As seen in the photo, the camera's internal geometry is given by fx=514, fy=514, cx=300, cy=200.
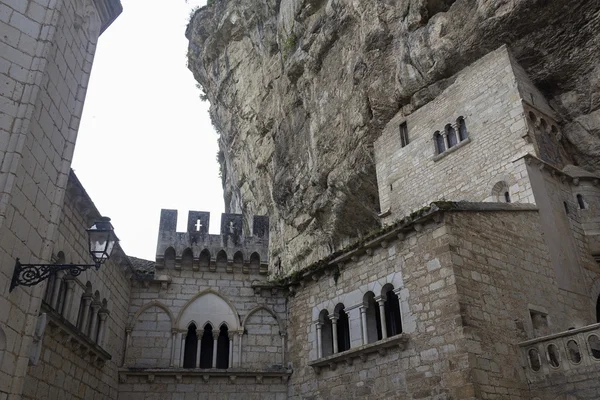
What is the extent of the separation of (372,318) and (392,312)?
1.67 ft

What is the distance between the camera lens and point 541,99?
17.2m

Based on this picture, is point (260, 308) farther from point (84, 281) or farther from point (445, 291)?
point (445, 291)

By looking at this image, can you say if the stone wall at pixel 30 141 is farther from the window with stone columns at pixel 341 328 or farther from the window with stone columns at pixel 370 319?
the window with stone columns at pixel 341 328

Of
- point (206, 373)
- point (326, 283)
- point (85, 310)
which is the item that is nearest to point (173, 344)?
point (206, 373)

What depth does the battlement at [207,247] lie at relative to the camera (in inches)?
584

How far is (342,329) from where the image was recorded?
1313 cm

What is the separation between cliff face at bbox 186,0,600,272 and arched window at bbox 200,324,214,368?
9889 mm

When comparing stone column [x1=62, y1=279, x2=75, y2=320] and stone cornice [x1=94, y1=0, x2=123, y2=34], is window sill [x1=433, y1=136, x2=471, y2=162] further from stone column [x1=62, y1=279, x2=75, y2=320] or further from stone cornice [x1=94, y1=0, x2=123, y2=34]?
stone column [x1=62, y1=279, x2=75, y2=320]

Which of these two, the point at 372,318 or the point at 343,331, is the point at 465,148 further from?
the point at 343,331

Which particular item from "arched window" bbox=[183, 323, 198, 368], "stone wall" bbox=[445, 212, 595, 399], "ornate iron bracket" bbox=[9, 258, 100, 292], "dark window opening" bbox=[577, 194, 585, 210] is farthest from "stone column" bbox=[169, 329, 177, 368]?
"dark window opening" bbox=[577, 194, 585, 210]

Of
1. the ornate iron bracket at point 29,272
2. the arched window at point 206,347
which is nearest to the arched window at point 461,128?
the arched window at point 206,347

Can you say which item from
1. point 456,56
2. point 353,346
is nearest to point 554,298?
point 353,346

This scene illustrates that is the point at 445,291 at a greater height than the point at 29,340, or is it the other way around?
the point at 445,291

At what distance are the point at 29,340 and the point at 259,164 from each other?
23340mm
